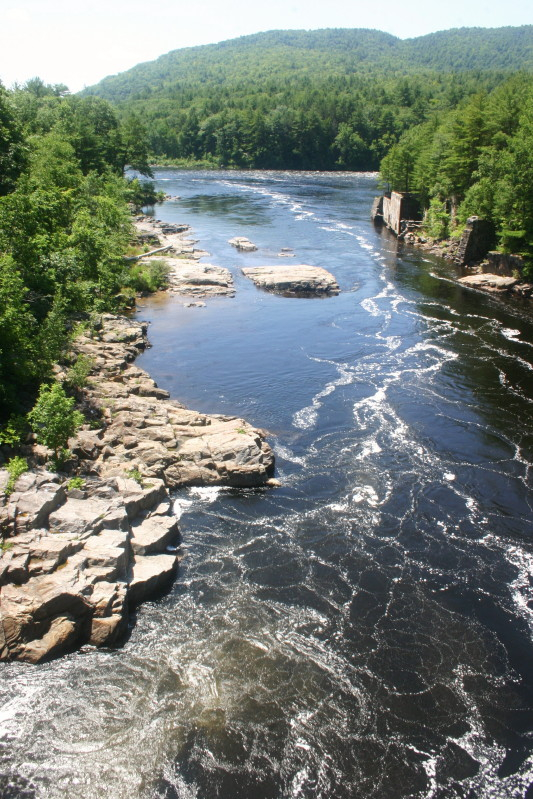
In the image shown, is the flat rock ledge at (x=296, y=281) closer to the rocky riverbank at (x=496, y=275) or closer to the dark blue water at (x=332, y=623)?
the rocky riverbank at (x=496, y=275)

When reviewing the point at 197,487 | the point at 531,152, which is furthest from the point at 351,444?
the point at 531,152

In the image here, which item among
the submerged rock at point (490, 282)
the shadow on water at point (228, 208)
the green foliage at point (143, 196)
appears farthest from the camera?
the shadow on water at point (228, 208)

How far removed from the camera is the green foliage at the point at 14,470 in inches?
665

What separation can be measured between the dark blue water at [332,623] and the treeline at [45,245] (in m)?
6.94

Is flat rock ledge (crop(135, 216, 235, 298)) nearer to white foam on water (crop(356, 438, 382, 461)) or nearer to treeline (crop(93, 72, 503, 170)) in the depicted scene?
white foam on water (crop(356, 438, 382, 461))

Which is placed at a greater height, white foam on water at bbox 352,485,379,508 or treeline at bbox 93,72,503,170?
treeline at bbox 93,72,503,170

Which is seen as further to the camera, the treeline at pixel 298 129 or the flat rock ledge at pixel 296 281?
the treeline at pixel 298 129

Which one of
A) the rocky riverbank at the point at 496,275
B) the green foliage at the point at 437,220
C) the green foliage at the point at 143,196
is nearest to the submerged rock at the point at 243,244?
the green foliage at the point at 143,196

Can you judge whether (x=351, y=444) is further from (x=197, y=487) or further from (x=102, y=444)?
(x=102, y=444)

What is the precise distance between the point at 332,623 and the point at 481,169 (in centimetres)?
5194

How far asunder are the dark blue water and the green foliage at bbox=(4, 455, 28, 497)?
16.6 feet

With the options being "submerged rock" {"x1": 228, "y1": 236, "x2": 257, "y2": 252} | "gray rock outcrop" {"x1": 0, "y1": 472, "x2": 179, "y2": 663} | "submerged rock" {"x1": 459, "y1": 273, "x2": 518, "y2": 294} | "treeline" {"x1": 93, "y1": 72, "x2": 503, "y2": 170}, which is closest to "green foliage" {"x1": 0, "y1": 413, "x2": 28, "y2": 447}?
"gray rock outcrop" {"x1": 0, "y1": 472, "x2": 179, "y2": 663}

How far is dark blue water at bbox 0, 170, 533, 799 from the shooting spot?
12086 mm

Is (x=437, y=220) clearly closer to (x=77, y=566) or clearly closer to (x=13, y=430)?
(x=13, y=430)
